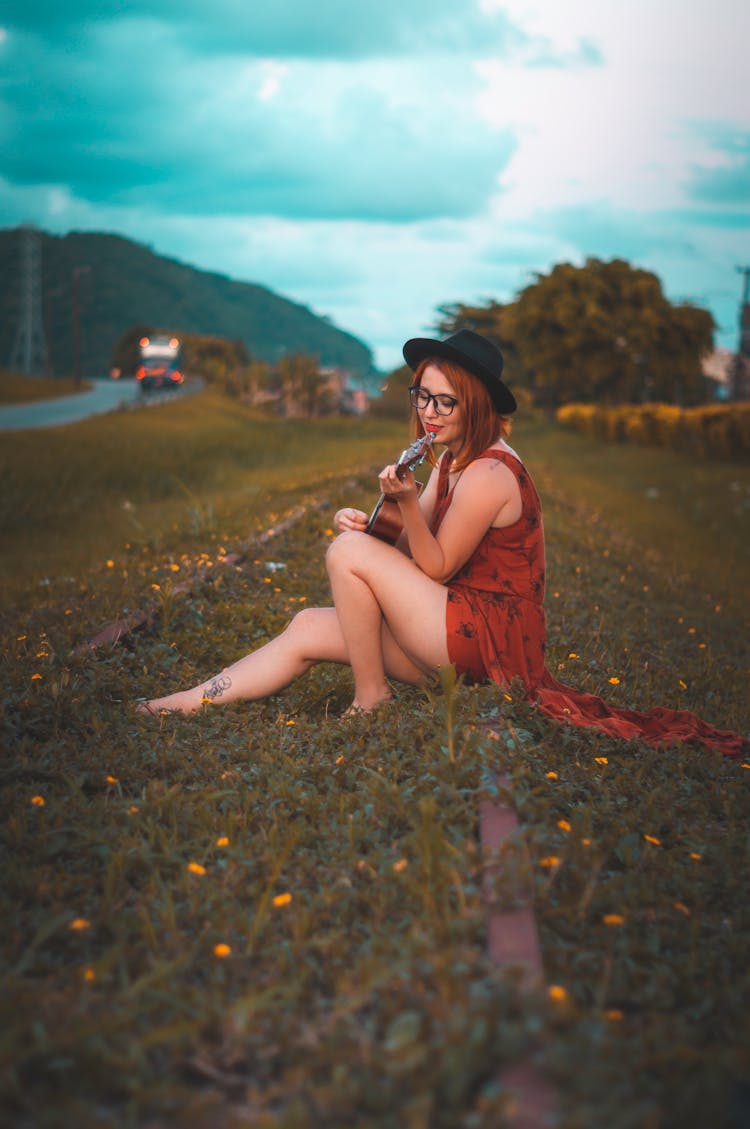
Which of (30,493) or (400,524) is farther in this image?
(30,493)

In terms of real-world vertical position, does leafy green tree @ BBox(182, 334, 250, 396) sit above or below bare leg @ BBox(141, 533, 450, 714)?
above

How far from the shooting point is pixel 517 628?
3947 millimetres

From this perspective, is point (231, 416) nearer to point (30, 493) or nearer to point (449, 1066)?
point (30, 493)

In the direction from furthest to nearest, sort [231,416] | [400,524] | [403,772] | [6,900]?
[231,416] → [400,524] → [403,772] → [6,900]

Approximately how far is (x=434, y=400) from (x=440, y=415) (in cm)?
6

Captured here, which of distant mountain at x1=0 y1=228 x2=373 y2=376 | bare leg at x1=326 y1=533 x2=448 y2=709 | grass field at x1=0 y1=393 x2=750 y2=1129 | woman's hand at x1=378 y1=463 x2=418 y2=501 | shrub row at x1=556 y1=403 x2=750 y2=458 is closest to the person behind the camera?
grass field at x1=0 y1=393 x2=750 y2=1129

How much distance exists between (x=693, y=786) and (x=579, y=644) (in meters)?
2.42

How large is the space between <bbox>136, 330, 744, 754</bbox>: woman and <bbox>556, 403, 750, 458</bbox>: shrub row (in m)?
22.1

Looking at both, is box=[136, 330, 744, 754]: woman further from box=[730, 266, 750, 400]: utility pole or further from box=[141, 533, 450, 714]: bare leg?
box=[730, 266, 750, 400]: utility pole

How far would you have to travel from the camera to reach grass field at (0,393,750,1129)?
1.88 meters

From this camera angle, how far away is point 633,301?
1887 inches

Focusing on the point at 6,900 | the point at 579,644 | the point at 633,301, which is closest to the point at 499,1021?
the point at 6,900

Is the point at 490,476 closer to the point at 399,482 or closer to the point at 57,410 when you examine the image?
the point at 399,482

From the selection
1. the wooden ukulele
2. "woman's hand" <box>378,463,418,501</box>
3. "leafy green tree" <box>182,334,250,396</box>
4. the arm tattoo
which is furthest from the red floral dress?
"leafy green tree" <box>182,334,250,396</box>
